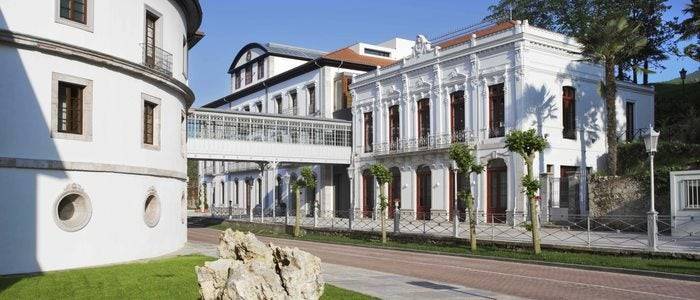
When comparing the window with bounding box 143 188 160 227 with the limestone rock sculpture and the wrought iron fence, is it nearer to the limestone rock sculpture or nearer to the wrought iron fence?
the wrought iron fence

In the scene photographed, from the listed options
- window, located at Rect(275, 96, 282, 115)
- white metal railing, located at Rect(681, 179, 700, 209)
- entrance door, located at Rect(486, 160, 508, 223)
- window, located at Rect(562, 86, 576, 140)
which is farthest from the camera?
window, located at Rect(275, 96, 282, 115)

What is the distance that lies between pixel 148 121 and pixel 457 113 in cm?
1937

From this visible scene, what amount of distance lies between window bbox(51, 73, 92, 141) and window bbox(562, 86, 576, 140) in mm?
24110

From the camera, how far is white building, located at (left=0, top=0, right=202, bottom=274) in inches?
673

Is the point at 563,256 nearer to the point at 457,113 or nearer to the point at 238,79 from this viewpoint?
the point at 457,113

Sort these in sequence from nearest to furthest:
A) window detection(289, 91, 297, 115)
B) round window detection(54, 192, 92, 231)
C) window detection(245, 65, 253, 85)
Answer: round window detection(54, 192, 92, 231)
window detection(289, 91, 297, 115)
window detection(245, 65, 253, 85)

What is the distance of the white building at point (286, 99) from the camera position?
1887 inches

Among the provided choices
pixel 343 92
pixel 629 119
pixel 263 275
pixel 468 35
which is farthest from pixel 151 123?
pixel 629 119

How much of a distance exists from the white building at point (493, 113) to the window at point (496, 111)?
51 mm

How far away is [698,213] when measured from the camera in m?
23.4

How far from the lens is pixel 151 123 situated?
22203 mm

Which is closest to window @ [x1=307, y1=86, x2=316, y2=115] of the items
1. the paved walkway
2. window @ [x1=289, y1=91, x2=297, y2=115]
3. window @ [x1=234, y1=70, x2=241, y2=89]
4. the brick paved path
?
window @ [x1=289, y1=91, x2=297, y2=115]

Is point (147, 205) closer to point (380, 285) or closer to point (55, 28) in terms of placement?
point (55, 28)

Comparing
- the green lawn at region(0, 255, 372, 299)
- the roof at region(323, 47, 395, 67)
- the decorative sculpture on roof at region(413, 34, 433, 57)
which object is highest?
the roof at region(323, 47, 395, 67)
